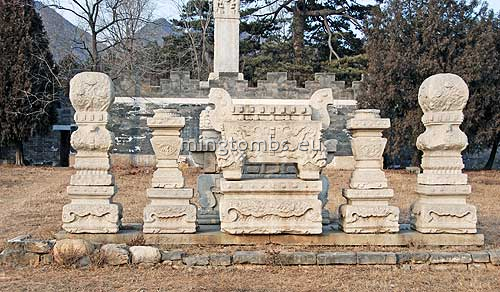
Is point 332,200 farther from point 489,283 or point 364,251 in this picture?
point 489,283

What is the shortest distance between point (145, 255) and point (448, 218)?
328 centimetres

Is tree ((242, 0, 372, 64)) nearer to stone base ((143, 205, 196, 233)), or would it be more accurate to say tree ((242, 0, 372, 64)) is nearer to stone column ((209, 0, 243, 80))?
stone column ((209, 0, 243, 80))

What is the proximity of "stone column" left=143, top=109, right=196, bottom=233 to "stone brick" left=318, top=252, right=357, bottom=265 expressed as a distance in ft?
4.63

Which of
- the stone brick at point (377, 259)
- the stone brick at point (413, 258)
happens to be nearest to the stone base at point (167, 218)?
the stone brick at point (377, 259)

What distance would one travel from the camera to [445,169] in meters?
5.76

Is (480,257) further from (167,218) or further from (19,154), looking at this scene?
(19,154)

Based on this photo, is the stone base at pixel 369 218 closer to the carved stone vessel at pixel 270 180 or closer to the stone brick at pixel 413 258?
the carved stone vessel at pixel 270 180

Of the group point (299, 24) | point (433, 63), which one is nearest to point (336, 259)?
point (433, 63)

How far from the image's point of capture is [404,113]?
1608 centimetres

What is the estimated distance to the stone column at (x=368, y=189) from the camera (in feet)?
18.7

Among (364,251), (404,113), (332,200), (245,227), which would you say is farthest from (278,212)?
(404,113)

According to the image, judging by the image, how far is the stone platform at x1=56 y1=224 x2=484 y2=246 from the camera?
18.4 ft

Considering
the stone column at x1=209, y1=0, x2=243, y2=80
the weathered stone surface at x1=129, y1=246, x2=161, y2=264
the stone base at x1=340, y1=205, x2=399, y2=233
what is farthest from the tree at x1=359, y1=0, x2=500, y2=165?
the weathered stone surface at x1=129, y1=246, x2=161, y2=264

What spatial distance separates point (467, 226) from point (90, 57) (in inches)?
565
